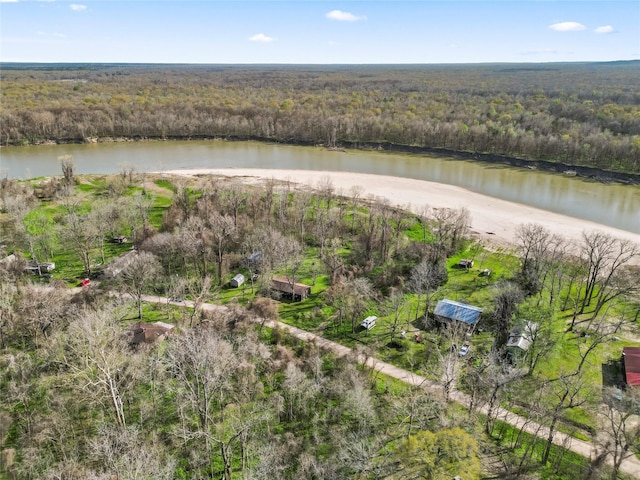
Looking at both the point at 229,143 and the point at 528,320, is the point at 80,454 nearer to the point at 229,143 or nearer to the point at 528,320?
the point at 528,320

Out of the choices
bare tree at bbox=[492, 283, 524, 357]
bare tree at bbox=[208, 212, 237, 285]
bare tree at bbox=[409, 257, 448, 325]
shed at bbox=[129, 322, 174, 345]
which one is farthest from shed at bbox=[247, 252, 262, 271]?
bare tree at bbox=[492, 283, 524, 357]

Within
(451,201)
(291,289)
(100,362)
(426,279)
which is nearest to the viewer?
(100,362)

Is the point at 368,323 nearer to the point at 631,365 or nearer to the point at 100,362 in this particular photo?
the point at 631,365

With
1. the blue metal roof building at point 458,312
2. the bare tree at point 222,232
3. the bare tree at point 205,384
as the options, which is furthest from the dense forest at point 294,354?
the blue metal roof building at point 458,312

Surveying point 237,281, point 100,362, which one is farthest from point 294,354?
point 237,281

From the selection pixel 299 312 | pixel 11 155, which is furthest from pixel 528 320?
pixel 11 155

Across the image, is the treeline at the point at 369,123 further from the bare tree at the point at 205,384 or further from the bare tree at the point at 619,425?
the bare tree at the point at 205,384
